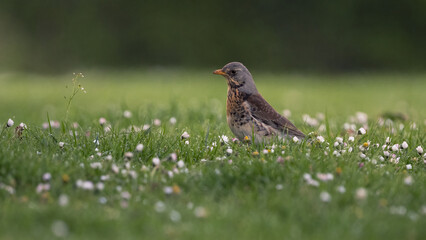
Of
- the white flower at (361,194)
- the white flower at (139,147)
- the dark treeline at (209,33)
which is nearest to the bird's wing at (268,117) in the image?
the white flower at (139,147)

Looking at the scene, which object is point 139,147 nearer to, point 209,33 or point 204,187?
point 204,187

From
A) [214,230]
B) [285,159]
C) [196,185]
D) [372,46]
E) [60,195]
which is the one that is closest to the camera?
[214,230]

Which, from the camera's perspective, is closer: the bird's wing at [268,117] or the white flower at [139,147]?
the white flower at [139,147]

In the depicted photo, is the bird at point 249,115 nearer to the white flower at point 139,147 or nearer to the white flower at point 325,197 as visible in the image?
the white flower at point 139,147

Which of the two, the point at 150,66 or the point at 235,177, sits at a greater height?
the point at 235,177

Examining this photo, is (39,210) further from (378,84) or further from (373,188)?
(378,84)

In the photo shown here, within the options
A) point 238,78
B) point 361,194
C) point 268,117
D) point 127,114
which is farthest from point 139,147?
point 127,114

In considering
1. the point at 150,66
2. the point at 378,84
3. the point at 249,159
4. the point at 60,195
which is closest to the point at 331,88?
the point at 378,84

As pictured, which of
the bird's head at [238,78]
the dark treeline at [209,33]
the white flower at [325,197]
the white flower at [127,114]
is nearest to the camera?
the white flower at [325,197]

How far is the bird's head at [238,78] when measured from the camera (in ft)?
18.9

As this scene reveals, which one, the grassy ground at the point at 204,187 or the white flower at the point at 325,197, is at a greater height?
the white flower at the point at 325,197

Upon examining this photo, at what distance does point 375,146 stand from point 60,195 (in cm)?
272

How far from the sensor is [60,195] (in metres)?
3.88

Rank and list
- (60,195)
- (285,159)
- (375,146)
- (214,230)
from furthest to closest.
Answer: (375,146) < (285,159) < (60,195) < (214,230)
